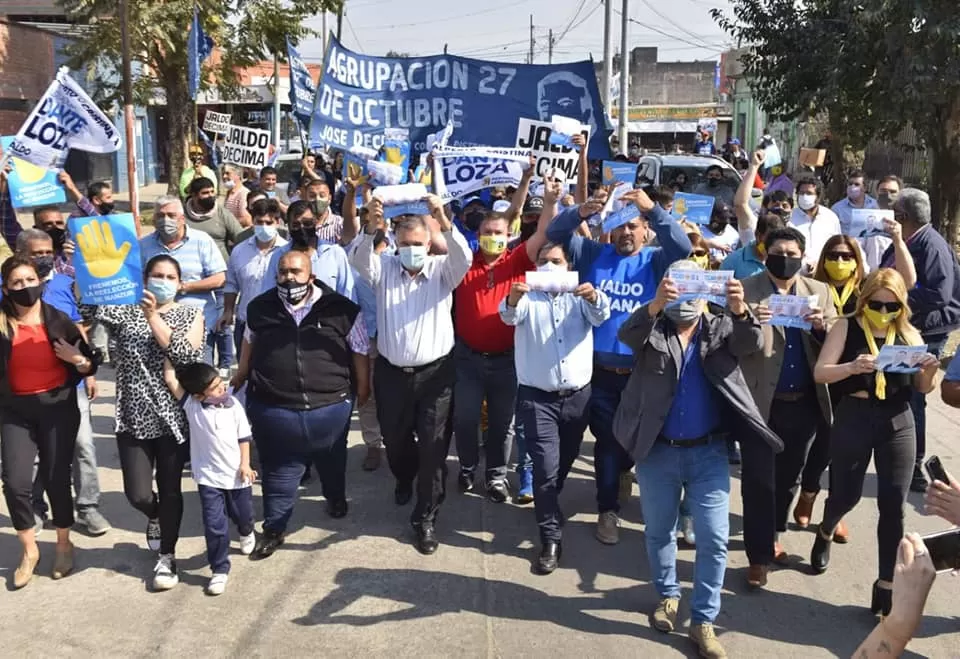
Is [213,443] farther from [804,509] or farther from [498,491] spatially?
[804,509]

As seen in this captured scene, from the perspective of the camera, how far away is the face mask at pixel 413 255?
514 cm

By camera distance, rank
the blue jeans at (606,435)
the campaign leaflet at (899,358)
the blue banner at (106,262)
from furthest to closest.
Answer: the blue jeans at (606,435) < the blue banner at (106,262) < the campaign leaflet at (899,358)

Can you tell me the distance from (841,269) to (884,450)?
1.13m

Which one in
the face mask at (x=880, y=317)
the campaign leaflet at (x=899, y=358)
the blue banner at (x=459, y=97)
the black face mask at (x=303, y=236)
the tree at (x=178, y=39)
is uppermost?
the tree at (x=178, y=39)

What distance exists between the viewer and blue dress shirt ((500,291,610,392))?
5062mm

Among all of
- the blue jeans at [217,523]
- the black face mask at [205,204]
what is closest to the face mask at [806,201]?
the black face mask at [205,204]

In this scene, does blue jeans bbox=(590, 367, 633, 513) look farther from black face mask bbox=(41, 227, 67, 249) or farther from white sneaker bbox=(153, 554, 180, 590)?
black face mask bbox=(41, 227, 67, 249)

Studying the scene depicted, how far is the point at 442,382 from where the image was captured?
536cm

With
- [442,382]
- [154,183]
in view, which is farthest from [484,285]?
[154,183]

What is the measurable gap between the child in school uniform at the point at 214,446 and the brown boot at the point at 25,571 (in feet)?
3.23

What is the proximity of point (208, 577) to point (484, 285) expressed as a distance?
2.37 m

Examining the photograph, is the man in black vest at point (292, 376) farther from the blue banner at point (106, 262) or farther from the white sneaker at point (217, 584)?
the blue banner at point (106, 262)

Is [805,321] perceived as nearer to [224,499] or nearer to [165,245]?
[224,499]

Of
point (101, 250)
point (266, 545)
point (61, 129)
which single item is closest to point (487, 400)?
point (266, 545)
